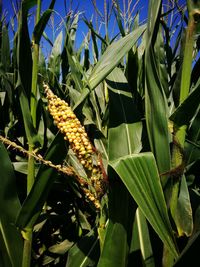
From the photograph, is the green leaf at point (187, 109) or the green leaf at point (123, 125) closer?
the green leaf at point (187, 109)

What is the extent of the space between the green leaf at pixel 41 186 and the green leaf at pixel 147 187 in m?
0.18

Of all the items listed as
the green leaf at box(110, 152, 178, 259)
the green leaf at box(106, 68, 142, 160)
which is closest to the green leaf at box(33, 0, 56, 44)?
the green leaf at box(106, 68, 142, 160)

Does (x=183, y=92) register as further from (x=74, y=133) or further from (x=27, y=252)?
(x=27, y=252)

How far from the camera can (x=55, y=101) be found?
27.6 inches

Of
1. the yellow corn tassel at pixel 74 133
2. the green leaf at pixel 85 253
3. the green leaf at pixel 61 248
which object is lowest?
the green leaf at pixel 61 248

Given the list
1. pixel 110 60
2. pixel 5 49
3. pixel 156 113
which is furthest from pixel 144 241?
pixel 5 49

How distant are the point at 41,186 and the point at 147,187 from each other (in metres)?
0.30

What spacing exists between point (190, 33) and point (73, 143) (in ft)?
1.14

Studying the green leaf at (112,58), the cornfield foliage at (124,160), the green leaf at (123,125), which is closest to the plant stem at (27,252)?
the cornfield foliage at (124,160)

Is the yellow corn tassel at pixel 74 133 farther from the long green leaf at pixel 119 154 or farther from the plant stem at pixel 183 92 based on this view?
the plant stem at pixel 183 92

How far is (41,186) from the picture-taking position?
0.83m

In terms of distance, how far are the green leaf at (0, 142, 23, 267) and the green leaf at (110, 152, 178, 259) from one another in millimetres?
421

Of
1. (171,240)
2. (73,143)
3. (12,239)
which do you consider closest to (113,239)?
(171,240)

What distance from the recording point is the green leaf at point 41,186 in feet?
2.54
